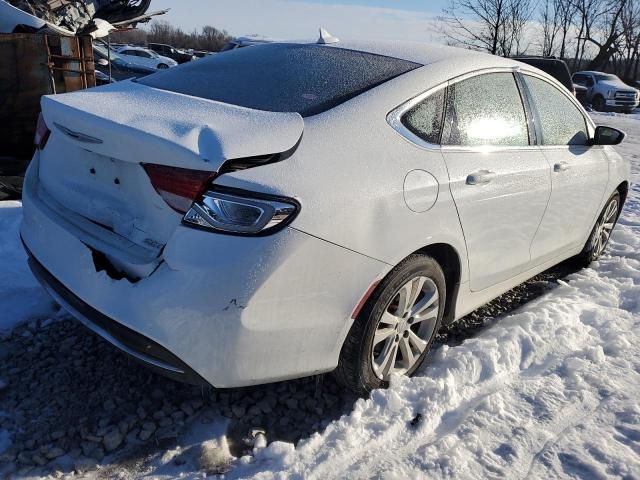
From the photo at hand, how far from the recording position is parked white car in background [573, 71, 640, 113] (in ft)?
78.8

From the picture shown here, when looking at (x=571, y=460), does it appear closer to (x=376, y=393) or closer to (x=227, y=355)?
(x=376, y=393)

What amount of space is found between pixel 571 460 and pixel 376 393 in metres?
0.85

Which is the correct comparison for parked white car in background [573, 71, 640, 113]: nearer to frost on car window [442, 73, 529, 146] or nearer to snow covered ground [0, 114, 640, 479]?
snow covered ground [0, 114, 640, 479]

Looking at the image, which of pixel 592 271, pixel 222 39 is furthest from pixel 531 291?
pixel 222 39

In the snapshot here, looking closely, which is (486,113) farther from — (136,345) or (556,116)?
(136,345)

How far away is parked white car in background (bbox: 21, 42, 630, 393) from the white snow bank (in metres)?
0.69

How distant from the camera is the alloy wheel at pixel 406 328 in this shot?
8.50 feet

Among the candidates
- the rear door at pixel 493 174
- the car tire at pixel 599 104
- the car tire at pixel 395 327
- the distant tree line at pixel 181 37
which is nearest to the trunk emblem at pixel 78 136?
the car tire at pixel 395 327

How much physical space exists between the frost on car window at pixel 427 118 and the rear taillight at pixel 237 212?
893 millimetres

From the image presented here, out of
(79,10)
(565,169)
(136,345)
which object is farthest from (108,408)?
(79,10)

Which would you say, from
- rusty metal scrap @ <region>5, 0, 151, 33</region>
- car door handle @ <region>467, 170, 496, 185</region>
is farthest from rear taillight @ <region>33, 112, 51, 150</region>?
rusty metal scrap @ <region>5, 0, 151, 33</region>

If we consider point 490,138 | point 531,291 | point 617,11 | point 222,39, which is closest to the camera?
point 490,138

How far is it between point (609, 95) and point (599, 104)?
0.70 m

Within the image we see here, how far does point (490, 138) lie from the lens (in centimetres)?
297
